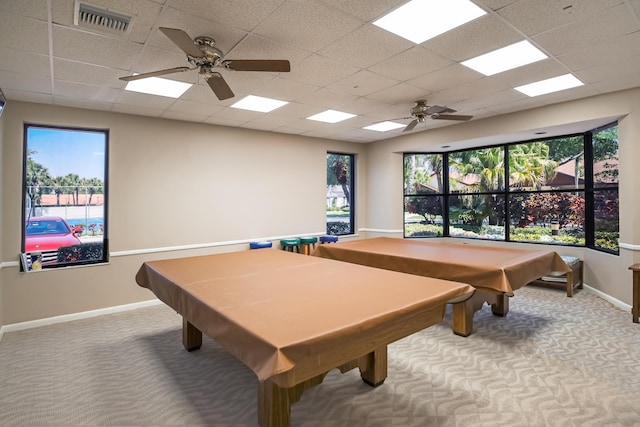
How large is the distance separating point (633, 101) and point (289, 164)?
16.5 ft

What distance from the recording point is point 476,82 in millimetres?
3801

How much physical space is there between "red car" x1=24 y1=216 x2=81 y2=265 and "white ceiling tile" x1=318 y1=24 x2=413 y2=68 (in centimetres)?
416

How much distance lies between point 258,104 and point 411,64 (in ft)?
7.02

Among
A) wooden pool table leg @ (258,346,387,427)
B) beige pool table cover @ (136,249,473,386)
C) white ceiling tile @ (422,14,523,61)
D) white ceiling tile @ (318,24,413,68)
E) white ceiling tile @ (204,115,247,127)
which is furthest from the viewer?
white ceiling tile @ (204,115,247,127)

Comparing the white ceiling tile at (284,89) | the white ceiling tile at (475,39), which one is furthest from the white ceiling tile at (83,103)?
the white ceiling tile at (475,39)

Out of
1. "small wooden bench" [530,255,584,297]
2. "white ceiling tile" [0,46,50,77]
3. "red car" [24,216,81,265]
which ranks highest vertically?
"white ceiling tile" [0,46,50,77]

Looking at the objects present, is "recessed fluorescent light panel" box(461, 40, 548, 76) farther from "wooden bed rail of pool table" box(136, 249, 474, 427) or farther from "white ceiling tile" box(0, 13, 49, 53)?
"white ceiling tile" box(0, 13, 49, 53)

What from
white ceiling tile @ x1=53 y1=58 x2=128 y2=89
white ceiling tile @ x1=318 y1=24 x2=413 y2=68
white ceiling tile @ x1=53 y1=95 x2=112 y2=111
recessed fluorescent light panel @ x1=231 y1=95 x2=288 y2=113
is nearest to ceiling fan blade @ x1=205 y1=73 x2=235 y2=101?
white ceiling tile @ x1=318 y1=24 x2=413 y2=68

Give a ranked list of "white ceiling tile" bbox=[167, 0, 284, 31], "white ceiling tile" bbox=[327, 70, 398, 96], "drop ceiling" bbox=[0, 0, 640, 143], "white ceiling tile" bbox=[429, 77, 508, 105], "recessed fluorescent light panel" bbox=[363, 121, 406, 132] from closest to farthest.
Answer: "white ceiling tile" bbox=[167, 0, 284, 31] → "drop ceiling" bbox=[0, 0, 640, 143] → "white ceiling tile" bbox=[327, 70, 398, 96] → "white ceiling tile" bbox=[429, 77, 508, 105] → "recessed fluorescent light panel" bbox=[363, 121, 406, 132]

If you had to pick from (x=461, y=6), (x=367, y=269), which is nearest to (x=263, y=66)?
(x=461, y=6)

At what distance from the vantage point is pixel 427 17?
2.46 meters

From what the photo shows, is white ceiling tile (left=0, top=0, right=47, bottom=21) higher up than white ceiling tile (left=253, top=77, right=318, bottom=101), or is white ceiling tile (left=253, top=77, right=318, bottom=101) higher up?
white ceiling tile (left=253, top=77, right=318, bottom=101)

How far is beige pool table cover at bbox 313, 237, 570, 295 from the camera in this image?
313cm

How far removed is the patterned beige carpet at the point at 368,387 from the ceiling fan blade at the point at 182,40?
2.56 meters
